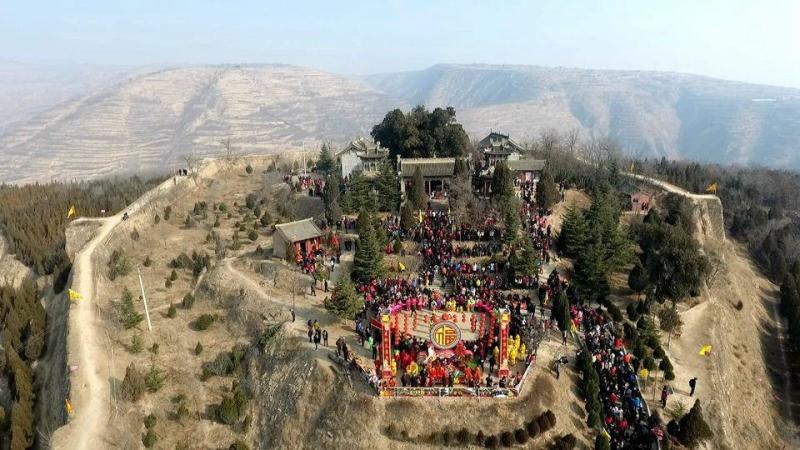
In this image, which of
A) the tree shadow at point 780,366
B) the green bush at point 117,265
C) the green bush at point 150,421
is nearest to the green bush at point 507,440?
the green bush at point 150,421

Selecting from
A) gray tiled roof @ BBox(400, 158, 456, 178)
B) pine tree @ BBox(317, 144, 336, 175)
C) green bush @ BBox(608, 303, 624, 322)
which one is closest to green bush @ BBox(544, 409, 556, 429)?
green bush @ BBox(608, 303, 624, 322)

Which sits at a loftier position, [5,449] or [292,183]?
[292,183]

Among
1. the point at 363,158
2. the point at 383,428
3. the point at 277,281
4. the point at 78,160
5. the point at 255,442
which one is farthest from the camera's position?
the point at 78,160

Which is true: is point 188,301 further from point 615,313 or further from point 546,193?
point 546,193

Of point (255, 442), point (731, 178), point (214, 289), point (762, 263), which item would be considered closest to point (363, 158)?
point (214, 289)

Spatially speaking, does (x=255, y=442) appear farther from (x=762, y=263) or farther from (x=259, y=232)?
(x=762, y=263)

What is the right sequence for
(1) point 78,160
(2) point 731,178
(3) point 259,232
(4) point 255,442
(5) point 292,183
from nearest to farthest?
(4) point 255,442
(3) point 259,232
(5) point 292,183
(2) point 731,178
(1) point 78,160
